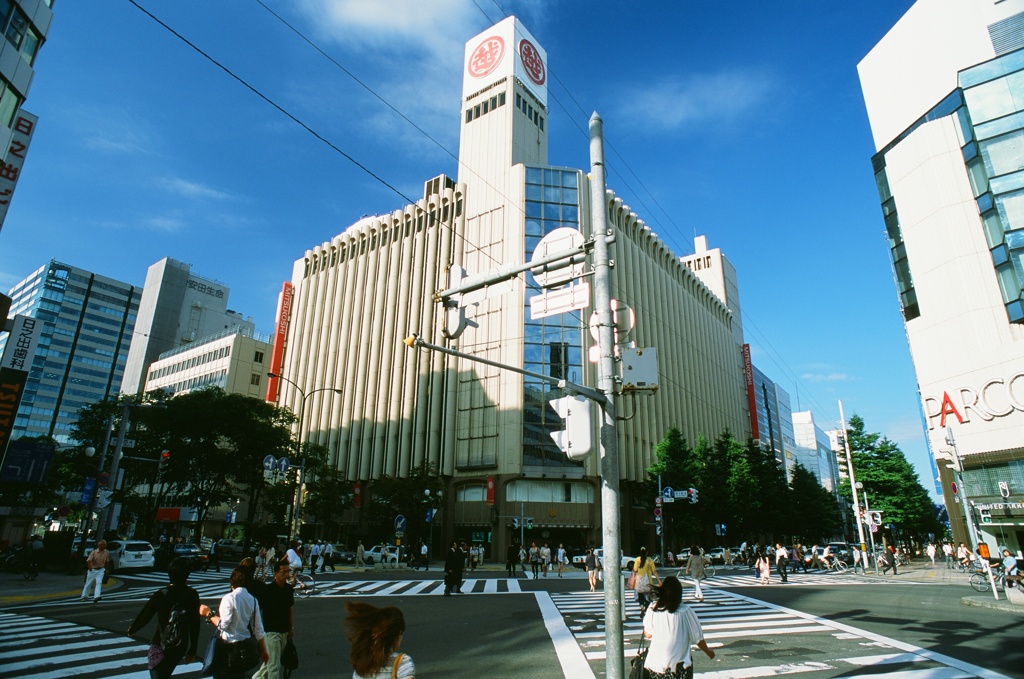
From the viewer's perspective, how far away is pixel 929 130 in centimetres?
3828

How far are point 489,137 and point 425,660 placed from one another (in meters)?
55.8

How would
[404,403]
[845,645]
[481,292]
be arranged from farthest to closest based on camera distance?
[404,403]
[845,645]
[481,292]

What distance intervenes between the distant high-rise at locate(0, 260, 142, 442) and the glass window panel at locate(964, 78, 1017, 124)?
136m

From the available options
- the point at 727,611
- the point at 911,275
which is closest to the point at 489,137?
the point at 911,275

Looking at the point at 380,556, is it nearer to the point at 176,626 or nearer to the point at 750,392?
the point at 176,626

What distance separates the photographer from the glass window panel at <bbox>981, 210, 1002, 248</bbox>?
33.7m

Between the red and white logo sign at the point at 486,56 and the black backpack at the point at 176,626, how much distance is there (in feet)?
207

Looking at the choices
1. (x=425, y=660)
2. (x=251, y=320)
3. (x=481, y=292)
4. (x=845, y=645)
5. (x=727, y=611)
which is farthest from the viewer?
(x=251, y=320)

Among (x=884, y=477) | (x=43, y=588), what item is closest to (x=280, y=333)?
(x=43, y=588)

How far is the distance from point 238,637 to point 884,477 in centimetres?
5442

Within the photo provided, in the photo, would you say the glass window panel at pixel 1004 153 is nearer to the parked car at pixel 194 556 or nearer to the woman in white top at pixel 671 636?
the woman in white top at pixel 671 636

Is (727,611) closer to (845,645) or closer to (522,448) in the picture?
(845,645)

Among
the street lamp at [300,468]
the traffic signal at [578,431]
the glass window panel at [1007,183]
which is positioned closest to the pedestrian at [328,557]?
the street lamp at [300,468]

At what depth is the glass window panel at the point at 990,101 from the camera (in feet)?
111
